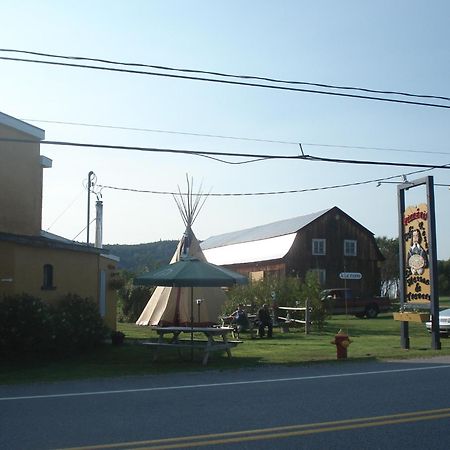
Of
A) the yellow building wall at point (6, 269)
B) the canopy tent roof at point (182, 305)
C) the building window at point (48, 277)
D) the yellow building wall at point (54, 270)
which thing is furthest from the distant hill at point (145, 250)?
the yellow building wall at point (6, 269)

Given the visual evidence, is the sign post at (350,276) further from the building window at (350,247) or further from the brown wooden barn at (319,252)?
the building window at (350,247)

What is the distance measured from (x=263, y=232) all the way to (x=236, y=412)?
1809 inches

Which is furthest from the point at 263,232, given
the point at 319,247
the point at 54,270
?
the point at 54,270

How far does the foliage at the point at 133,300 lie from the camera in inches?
1352

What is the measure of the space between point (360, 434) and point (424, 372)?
6053 mm

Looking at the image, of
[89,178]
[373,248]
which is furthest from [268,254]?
[89,178]

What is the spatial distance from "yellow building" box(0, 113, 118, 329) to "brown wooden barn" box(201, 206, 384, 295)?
89.1 feet

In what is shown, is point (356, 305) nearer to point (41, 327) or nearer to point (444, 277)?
point (41, 327)

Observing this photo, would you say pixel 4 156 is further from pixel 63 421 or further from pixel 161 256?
pixel 161 256

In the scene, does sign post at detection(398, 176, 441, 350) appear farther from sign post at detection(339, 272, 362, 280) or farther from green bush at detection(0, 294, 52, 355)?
sign post at detection(339, 272, 362, 280)

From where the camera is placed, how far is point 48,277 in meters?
18.1

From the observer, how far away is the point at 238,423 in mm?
8406

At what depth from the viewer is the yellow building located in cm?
1677

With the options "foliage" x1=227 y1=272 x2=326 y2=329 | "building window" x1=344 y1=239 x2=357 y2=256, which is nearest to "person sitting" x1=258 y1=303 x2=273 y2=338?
"foliage" x1=227 y1=272 x2=326 y2=329
